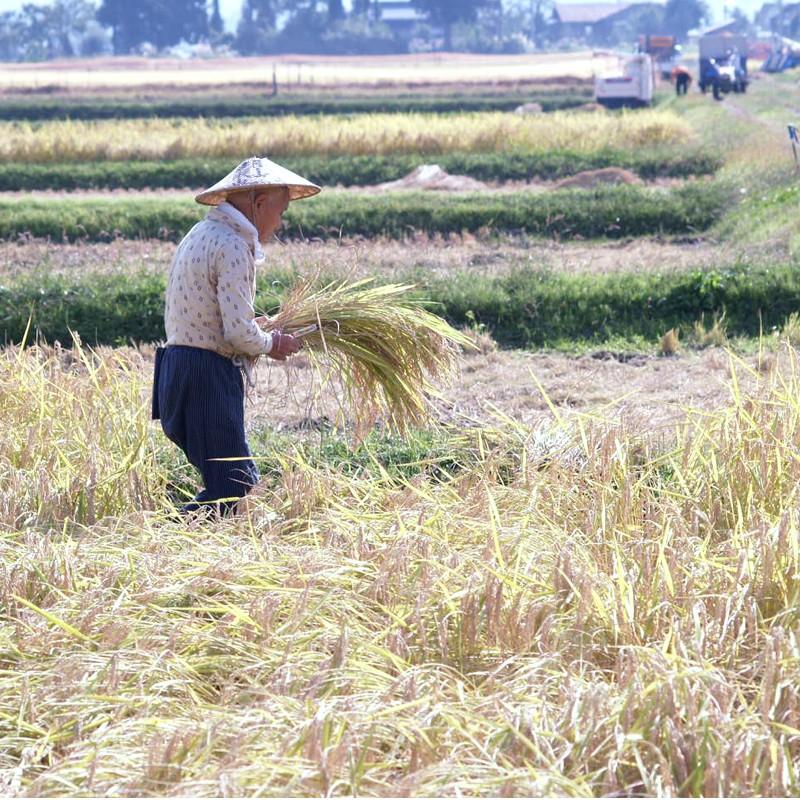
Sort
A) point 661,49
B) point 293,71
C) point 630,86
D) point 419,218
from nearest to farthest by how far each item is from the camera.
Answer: point 419,218
point 630,86
point 661,49
point 293,71

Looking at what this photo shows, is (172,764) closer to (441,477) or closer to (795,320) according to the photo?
(441,477)

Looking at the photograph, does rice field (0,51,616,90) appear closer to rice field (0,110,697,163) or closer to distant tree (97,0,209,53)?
rice field (0,110,697,163)

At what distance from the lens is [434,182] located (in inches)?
750

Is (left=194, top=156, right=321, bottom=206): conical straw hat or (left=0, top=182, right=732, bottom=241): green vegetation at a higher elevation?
(left=194, top=156, right=321, bottom=206): conical straw hat

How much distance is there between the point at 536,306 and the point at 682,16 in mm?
132968

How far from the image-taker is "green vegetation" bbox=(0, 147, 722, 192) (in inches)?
781

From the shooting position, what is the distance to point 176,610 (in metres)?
3.32

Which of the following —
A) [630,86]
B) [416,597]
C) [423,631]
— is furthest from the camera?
Answer: [630,86]

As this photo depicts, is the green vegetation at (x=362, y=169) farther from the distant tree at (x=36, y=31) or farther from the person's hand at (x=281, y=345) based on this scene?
the distant tree at (x=36, y=31)

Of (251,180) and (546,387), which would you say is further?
(546,387)

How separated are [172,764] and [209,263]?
6.55ft

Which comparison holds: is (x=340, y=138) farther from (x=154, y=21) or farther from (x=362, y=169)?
(x=154, y=21)

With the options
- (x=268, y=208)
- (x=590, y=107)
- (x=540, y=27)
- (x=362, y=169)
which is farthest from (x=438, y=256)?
(x=540, y=27)

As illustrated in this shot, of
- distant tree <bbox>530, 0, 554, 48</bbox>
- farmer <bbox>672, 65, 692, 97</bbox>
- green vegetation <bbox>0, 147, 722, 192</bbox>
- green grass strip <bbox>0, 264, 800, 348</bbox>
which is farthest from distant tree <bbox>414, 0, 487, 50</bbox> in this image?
green grass strip <bbox>0, 264, 800, 348</bbox>
